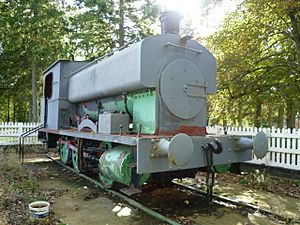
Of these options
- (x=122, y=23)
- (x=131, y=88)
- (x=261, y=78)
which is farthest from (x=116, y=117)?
(x=122, y=23)

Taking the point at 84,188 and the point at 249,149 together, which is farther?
the point at 84,188

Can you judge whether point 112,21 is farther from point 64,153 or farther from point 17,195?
point 17,195

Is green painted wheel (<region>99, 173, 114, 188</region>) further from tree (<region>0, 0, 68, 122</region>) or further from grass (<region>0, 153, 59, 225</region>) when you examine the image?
tree (<region>0, 0, 68, 122</region>)

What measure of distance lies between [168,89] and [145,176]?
4.92 ft

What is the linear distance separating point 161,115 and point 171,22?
1.74m

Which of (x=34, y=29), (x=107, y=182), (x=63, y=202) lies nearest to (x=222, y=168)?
(x=107, y=182)

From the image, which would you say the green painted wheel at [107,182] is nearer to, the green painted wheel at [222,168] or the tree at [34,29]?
the green painted wheel at [222,168]

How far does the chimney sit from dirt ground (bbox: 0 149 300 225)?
3.14m

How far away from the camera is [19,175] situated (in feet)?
24.3

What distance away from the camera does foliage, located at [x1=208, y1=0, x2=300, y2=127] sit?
10430mm

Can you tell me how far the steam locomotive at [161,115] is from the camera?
14.0 feet

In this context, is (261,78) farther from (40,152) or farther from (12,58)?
(12,58)

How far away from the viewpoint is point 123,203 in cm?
527

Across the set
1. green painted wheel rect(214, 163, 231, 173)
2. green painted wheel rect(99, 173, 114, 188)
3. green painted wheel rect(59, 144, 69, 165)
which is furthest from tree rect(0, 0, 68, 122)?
green painted wheel rect(214, 163, 231, 173)
